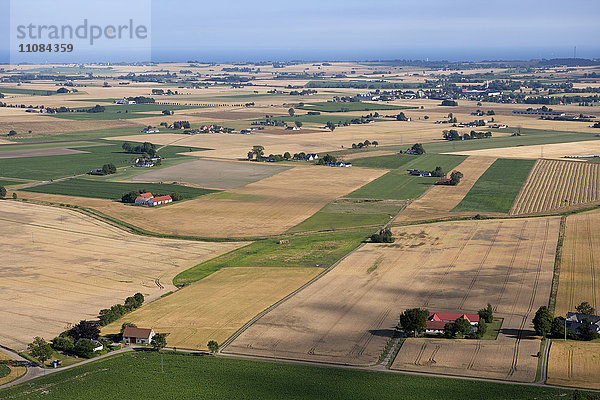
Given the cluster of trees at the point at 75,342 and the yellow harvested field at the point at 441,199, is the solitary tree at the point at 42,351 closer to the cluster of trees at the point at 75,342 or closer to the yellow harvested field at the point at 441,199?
the cluster of trees at the point at 75,342

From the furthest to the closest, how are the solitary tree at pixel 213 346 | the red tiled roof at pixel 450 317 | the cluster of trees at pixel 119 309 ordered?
the cluster of trees at pixel 119 309
the red tiled roof at pixel 450 317
the solitary tree at pixel 213 346

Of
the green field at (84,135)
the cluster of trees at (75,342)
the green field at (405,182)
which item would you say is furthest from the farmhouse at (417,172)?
the cluster of trees at (75,342)

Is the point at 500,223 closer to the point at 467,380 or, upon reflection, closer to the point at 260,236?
the point at 260,236

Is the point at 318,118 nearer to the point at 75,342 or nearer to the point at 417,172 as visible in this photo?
the point at 417,172

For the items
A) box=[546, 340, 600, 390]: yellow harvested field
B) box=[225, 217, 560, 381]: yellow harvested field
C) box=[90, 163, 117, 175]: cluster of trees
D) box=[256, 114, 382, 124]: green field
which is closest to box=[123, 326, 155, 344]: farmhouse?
box=[225, 217, 560, 381]: yellow harvested field

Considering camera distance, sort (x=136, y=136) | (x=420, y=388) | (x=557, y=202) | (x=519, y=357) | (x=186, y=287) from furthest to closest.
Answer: (x=136, y=136) → (x=557, y=202) → (x=186, y=287) → (x=519, y=357) → (x=420, y=388)

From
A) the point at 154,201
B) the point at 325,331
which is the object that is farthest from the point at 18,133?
Answer: the point at 325,331

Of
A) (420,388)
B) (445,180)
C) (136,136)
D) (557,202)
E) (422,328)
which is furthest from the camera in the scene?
(136,136)
